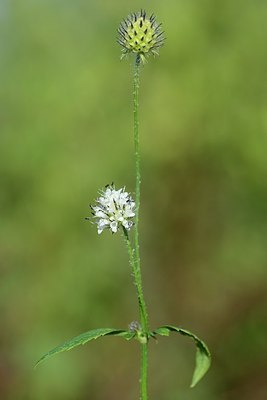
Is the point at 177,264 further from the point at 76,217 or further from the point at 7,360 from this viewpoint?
the point at 7,360

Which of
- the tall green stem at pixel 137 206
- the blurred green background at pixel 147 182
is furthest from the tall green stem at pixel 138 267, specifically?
the blurred green background at pixel 147 182

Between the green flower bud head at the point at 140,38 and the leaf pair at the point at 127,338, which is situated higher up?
the green flower bud head at the point at 140,38

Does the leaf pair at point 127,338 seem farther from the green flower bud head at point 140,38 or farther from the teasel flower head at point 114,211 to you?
the green flower bud head at point 140,38

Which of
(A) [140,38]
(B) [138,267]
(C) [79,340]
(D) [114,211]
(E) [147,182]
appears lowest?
(C) [79,340]

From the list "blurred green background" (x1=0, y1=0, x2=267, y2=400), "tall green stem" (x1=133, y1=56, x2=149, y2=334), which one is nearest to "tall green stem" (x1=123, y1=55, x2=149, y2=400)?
"tall green stem" (x1=133, y1=56, x2=149, y2=334)

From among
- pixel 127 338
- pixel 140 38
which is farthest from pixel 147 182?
pixel 127 338

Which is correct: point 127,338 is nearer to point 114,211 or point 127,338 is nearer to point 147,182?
point 114,211

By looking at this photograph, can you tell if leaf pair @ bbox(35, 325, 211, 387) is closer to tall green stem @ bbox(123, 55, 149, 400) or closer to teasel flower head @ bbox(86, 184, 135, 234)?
tall green stem @ bbox(123, 55, 149, 400)
